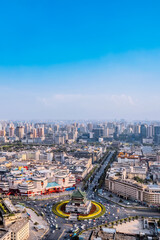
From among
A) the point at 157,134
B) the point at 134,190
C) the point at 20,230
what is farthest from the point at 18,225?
the point at 157,134

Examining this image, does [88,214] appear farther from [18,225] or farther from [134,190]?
[18,225]

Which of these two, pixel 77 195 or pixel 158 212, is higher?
pixel 77 195

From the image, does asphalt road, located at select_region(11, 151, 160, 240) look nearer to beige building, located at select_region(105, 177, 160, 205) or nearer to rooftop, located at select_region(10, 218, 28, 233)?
rooftop, located at select_region(10, 218, 28, 233)

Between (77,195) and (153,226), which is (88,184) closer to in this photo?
(77,195)

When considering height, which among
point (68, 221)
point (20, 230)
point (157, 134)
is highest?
point (157, 134)

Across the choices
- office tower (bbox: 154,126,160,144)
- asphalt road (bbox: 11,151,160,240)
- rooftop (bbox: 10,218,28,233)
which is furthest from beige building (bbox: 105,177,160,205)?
office tower (bbox: 154,126,160,144)

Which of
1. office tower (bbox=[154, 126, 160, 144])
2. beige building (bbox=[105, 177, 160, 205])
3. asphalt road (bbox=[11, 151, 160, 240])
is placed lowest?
asphalt road (bbox=[11, 151, 160, 240])

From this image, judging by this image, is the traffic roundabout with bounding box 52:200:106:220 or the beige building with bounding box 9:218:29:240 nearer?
the beige building with bounding box 9:218:29:240

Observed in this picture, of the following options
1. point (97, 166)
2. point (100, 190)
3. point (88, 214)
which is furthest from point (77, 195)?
point (97, 166)

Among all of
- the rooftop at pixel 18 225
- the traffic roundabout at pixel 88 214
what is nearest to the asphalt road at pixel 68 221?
the traffic roundabout at pixel 88 214

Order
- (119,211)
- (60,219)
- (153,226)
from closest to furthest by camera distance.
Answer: (153,226)
(60,219)
(119,211)

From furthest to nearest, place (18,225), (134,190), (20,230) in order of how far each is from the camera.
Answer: (134,190) → (18,225) → (20,230)
